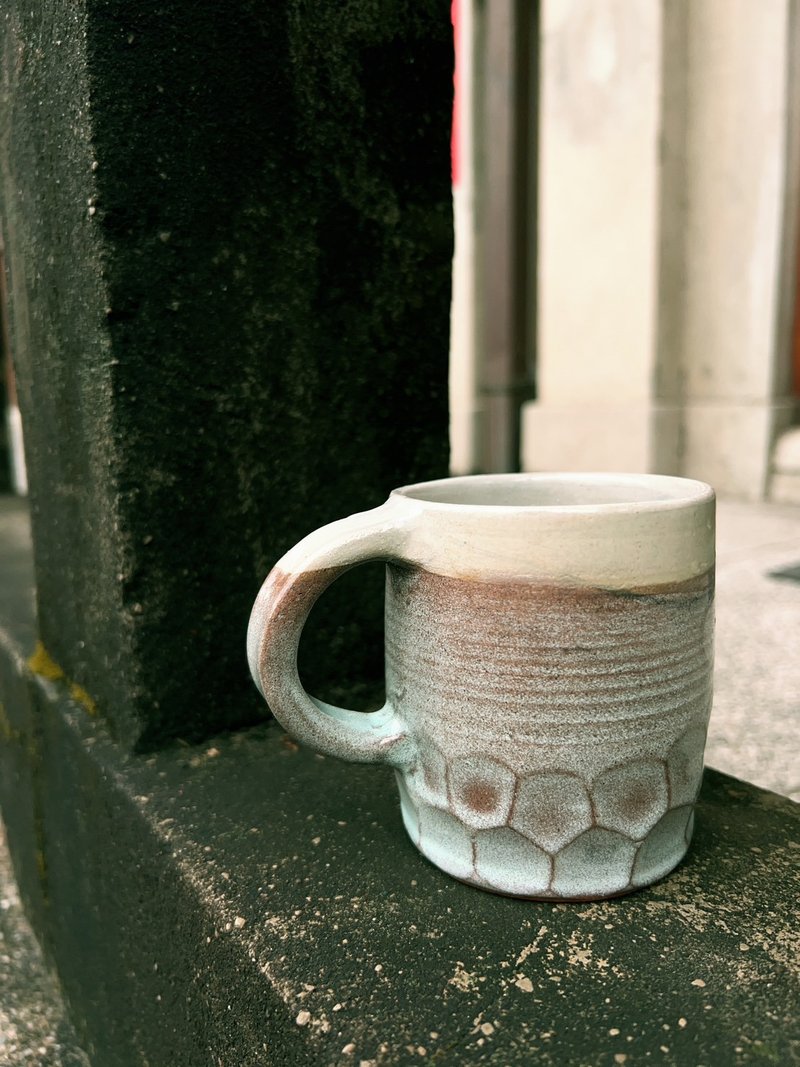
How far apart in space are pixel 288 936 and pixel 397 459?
0.52 metres

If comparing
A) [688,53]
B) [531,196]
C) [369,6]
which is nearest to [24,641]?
[369,6]

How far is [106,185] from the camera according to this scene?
0.77 m

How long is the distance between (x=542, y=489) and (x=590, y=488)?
0.14 feet

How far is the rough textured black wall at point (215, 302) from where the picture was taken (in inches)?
31.0

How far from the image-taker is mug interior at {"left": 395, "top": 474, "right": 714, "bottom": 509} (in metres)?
0.72

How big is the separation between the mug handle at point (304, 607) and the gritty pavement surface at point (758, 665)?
773 millimetres

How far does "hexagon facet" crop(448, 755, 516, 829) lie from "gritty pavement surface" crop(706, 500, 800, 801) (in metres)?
0.70

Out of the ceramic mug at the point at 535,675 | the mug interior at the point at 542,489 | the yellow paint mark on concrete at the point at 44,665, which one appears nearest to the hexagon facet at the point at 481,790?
the ceramic mug at the point at 535,675

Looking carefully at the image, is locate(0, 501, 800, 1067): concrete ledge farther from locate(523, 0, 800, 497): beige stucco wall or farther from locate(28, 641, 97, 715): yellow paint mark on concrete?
locate(523, 0, 800, 497): beige stucco wall

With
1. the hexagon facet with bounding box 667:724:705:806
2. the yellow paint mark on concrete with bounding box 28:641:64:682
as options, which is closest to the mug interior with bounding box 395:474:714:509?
the hexagon facet with bounding box 667:724:705:806

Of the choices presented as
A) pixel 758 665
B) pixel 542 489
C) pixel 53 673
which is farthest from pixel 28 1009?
pixel 758 665

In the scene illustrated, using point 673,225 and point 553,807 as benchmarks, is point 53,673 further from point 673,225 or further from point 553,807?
point 673,225

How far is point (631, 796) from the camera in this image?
61 cm

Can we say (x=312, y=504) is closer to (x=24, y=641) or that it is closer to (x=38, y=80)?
(x=38, y=80)
